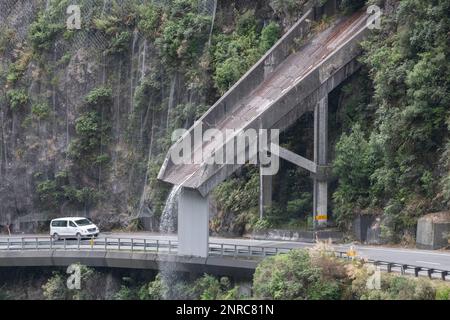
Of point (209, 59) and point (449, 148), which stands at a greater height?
point (209, 59)

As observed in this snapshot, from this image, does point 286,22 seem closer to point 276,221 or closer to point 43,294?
point 276,221

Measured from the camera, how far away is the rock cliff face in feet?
173

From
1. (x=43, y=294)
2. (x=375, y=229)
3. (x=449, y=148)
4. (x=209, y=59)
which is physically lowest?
(x=43, y=294)

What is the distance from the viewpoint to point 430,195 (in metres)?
39.4

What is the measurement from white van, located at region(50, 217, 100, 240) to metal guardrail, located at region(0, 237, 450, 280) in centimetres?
54

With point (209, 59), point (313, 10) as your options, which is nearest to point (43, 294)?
point (209, 59)

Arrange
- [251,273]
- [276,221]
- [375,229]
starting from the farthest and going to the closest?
[276,221] → [375,229] → [251,273]

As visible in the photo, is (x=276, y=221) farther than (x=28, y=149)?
No

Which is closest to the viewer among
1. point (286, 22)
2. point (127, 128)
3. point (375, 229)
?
point (375, 229)

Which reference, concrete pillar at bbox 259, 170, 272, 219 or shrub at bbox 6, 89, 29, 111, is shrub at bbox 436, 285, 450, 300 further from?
shrub at bbox 6, 89, 29, 111

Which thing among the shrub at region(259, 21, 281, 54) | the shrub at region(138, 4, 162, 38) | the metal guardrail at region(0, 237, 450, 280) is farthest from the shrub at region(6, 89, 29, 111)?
→ the shrub at region(259, 21, 281, 54)

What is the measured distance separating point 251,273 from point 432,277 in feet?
26.8

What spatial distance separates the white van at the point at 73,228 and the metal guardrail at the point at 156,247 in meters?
0.54

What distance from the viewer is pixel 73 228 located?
49.4m
